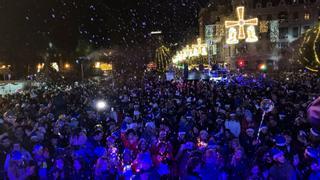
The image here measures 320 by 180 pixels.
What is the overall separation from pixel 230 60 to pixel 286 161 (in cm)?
6511

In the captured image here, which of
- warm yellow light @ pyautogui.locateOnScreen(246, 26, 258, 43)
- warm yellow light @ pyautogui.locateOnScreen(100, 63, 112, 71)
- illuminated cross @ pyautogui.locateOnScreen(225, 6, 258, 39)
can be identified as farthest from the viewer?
warm yellow light @ pyautogui.locateOnScreen(100, 63, 112, 71)

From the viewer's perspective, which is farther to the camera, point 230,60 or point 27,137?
point 230,60

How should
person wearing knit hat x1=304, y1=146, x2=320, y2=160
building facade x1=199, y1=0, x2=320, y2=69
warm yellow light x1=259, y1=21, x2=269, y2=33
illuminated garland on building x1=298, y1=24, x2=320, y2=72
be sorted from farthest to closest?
building facade x1=199, y1=0, x2=320, y2=69, warm yellow light x1=259, y1=21, x2=269, y2=33, illuminated garland on building x1=298, y1=24, x2=320, y2=72, person wearing knit hat x1=304, y1=146, x2=320, y2=160

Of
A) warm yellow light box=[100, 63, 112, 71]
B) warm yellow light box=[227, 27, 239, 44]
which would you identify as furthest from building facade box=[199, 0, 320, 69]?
warm yellow light box=[227, 27, 239, 44]

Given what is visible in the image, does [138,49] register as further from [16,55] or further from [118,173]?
[118,173]

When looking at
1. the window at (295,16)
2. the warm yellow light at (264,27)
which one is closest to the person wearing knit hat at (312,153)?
the warm yellow light at (264,27)

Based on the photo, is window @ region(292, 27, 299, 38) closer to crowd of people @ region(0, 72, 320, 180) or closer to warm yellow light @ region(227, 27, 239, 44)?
warm yellow light @ region(227, 27, 239, 44)

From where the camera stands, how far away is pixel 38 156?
954cm

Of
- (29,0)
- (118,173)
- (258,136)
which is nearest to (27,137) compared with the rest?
(118,173)

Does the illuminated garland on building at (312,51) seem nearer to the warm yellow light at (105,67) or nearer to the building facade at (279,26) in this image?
the warm yellow light at (105,67)

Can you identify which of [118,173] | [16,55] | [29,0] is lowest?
[118,173]

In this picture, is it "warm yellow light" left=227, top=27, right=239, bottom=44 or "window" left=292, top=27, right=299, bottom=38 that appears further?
"window" left=292, top=27, right=299, bottom=38

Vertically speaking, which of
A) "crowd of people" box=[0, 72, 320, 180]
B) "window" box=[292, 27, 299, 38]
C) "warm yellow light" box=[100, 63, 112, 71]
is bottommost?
"crowd of people" box=[0, 72, 320, 180]

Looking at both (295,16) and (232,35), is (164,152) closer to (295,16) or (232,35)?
(232,35)
